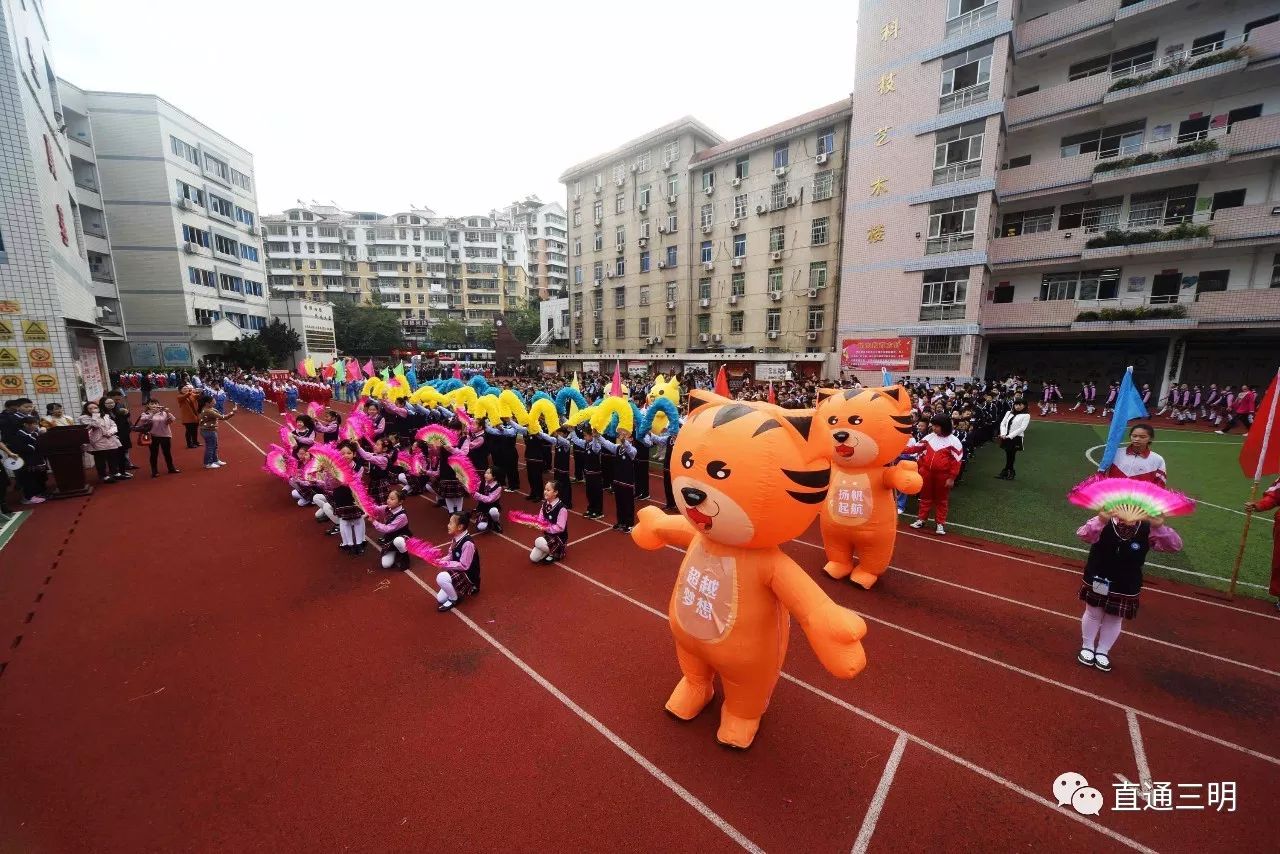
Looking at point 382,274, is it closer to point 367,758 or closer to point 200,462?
point 200,462

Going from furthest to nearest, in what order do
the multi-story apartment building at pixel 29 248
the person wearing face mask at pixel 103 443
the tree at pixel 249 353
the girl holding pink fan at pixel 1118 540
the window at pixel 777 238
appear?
the tree at pixel 249 353 < the window at pixel 777 238 < the multi-story apartment building at pixel 29 248 < the person wearing face mask at pixel 103 443 < the girl holding pink fan at pixel 1118 540

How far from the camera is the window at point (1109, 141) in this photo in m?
19.5

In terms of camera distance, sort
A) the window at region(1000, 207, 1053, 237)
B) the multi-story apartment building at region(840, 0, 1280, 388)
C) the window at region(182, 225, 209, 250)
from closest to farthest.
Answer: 1. the multi-story apartment building at region(840, 0, 1280, 388)
2. the window at region(1000, 207, 1053, 237)
3. the window at region(182, 225, 209, 250)

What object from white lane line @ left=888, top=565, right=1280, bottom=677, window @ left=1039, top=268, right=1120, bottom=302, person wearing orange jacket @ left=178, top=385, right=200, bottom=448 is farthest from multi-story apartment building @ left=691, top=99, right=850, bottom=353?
person wearing orange jacket @ left=178, top=385, right=200, bottom=448

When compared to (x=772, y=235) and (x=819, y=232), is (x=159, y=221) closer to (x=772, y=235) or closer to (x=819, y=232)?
(x=772, y=235)

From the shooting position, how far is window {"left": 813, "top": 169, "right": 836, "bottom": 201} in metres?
24.7

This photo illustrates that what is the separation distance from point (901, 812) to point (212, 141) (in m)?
50.1

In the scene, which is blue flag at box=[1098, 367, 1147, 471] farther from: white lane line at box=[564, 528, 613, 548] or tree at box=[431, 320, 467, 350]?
tree at box=[431, 320, 467, 350]

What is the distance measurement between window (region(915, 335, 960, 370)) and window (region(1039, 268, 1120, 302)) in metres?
4.88

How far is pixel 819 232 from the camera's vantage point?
25.4 metres

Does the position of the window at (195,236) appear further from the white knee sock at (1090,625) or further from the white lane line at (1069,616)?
the white knee sock at (1090,625)

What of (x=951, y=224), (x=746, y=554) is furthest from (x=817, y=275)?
(x=746, y=554)

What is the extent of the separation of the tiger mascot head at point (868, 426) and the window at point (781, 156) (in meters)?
25.0

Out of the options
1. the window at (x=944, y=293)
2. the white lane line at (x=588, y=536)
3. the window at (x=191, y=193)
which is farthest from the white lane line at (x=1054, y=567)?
the window at (x=191, y=193)
